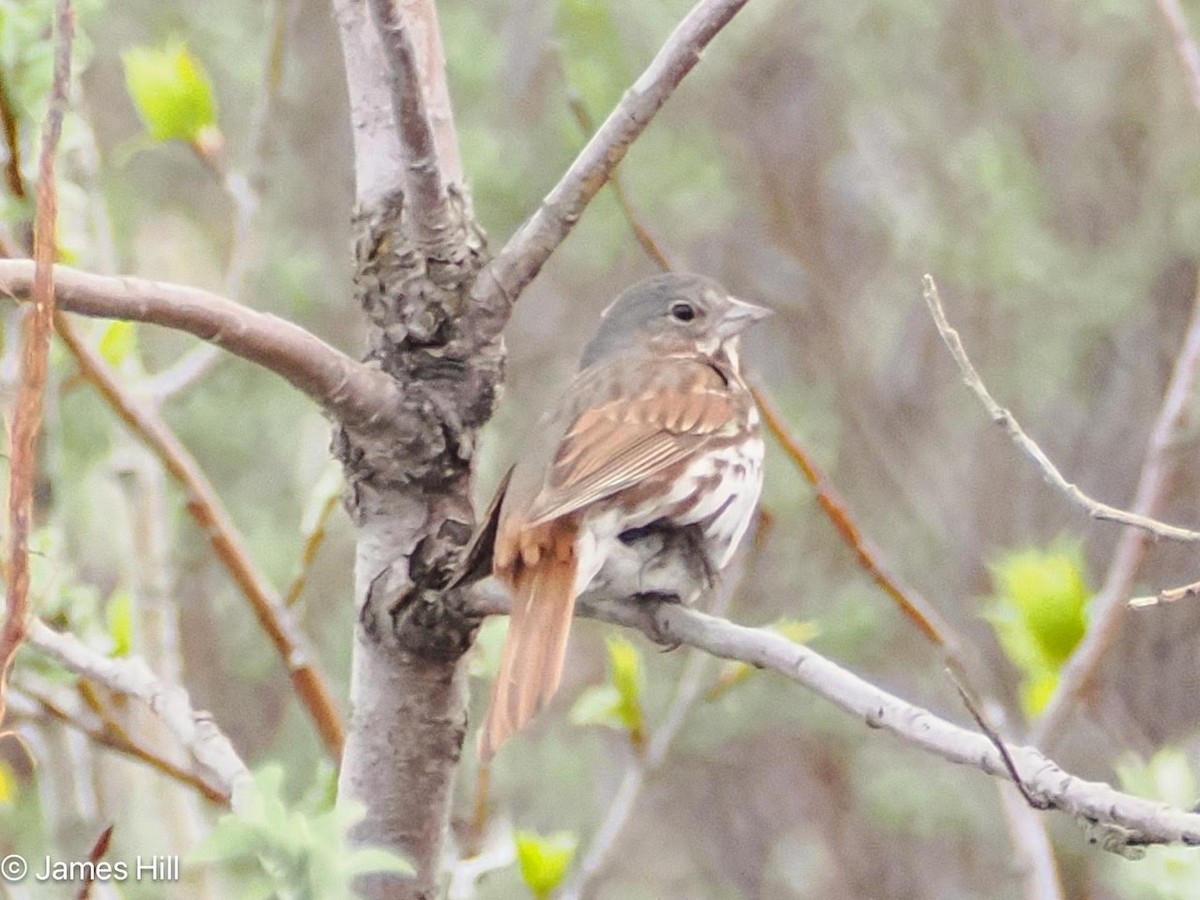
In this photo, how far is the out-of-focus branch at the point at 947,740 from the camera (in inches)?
60.3

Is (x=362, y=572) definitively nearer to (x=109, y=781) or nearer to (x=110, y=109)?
(x=109, y=781)

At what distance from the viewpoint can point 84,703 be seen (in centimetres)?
305

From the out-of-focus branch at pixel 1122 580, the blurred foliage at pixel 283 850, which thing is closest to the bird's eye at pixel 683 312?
the out-of-focus branch at pixel 1122 580

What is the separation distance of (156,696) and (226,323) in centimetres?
68

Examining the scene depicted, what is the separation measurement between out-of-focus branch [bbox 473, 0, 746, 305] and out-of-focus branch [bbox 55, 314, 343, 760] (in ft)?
2.25

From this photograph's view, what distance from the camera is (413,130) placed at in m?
2.09

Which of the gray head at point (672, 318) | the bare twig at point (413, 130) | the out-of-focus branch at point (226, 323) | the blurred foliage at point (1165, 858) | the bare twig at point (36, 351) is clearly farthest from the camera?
the gray head at point (672, 318)

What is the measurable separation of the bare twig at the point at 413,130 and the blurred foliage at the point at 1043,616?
3.48ft

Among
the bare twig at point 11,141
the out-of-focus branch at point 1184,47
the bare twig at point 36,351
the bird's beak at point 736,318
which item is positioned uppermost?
the bird's beak at point 736,318

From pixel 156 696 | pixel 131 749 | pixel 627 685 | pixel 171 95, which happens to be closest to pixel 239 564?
pixel 131 749

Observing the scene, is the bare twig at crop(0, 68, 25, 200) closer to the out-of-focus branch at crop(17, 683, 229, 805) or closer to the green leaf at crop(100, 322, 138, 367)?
the green leaf at crop(100, 322, 138, 367)

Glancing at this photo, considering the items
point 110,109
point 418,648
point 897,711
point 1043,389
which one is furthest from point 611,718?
point 110,109

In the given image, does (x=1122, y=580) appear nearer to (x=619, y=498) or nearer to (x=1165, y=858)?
(x=1165, y=858)

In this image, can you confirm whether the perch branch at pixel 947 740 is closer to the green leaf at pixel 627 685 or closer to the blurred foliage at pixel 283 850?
the blurred foliage at pixel 283 850
